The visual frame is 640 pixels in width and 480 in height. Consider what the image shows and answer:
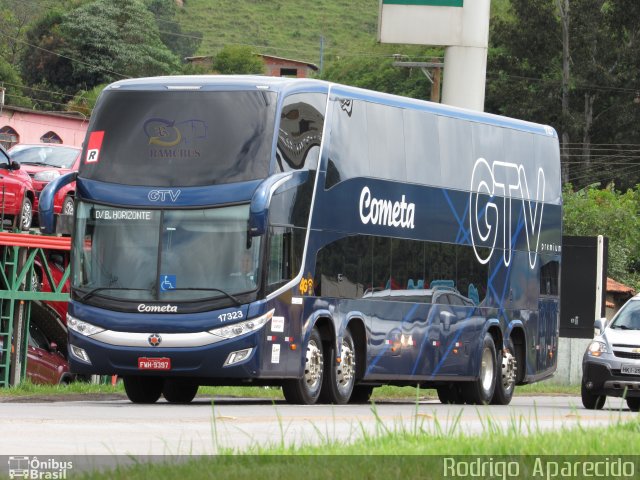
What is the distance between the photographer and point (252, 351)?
66.4ft

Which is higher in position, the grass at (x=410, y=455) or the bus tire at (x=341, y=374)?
the grass at (x=410, y=455)

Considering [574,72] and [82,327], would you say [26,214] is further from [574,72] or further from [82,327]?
[574,72]

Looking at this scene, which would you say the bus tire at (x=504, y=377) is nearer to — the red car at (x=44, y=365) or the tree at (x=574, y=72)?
the red car at (x=44, y=365)

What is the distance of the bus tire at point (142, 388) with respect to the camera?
2209 centimetres

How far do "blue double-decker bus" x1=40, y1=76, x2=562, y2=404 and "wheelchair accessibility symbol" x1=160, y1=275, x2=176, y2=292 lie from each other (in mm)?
17

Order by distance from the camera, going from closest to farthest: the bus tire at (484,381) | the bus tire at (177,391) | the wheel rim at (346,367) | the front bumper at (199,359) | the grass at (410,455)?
the grass at (410,455) < the front bumper at (199,359) < the wheel rim at (346,367) < the bus tire at (177,391) < the bus tire at (484,381)

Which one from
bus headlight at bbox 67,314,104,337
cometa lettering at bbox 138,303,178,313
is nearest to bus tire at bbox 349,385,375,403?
cometa lettering at bbox 138,303,178,313

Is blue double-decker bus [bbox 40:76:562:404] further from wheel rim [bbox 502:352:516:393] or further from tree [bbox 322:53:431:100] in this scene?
tree [bbox 322:53:431:100]

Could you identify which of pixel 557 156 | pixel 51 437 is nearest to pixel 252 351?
pixel 51 437

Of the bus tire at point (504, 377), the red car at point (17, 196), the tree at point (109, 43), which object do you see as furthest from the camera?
the tree at point (109, 43)

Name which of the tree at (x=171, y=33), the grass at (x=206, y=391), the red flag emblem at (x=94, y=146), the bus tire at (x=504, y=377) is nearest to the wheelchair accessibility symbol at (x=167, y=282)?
the red flag emblem at (x=94, y=146)

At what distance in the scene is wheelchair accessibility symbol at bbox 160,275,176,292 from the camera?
20.4 m

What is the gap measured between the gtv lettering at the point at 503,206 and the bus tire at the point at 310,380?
461 cm

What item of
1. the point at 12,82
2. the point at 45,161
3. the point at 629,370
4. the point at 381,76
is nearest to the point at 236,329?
the point at 629,370
